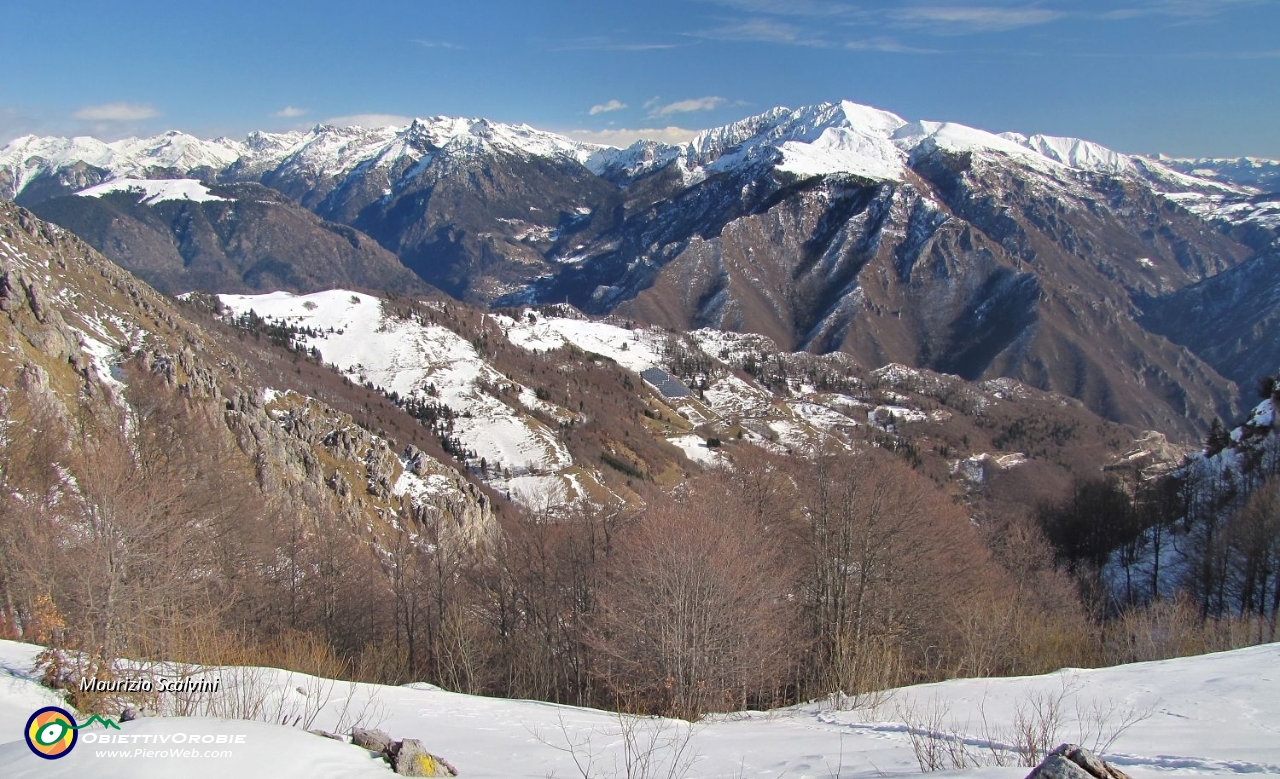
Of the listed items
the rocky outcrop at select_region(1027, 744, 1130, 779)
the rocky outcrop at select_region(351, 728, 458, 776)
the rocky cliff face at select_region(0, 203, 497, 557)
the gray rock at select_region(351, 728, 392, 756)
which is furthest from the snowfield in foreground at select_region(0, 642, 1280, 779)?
the rocky cliff face at select_region(0, 203, 497, 557)

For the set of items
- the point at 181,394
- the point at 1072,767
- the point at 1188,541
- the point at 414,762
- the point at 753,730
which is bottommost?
the point at 753,730

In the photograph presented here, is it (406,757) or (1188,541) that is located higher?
(1188,541)

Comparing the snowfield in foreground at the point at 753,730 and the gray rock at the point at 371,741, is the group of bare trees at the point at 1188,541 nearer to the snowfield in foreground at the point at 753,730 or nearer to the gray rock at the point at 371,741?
the snowfield in foreground at the point at 753,730

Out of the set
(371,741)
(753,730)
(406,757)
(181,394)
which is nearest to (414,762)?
(406,757)

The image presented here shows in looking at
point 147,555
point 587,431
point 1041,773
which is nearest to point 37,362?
point 147,555

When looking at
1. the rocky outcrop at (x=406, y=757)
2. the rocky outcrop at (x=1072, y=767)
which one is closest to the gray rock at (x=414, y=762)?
the rocky outcrop at (x=406, y=757)

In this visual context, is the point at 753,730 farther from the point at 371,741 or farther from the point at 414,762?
the point at 371,741
